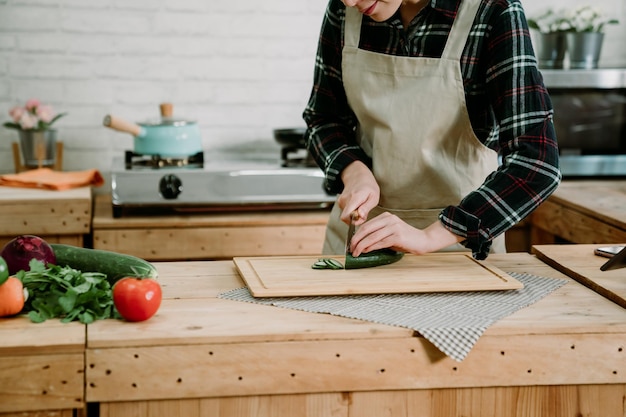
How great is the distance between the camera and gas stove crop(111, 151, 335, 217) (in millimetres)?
3303

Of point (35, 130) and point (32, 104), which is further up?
point (32, 104)

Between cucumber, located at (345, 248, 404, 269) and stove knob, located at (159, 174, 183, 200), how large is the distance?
4.88ft

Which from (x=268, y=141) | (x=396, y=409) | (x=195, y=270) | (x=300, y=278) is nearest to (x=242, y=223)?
(x=268, y=141)

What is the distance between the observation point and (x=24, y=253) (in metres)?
1.77

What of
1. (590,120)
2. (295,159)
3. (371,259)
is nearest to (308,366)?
(371,259)

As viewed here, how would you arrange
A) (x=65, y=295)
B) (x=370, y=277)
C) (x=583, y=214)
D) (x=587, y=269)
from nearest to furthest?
(x=65, y=295) < (x=370, y=277) < (x=587, y=269) < (x=583, y=214)

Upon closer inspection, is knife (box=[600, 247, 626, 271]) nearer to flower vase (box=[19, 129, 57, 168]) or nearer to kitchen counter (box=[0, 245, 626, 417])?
kitchen counter (box=[0, 245, 626, 417])

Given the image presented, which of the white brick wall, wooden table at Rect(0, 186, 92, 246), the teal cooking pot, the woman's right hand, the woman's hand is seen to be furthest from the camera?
the white brick wall

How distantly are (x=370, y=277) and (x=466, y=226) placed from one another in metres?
0.25

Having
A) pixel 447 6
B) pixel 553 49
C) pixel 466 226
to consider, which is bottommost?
pixel 466 226

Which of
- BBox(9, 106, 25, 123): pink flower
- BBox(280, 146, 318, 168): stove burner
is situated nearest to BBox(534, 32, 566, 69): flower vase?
BBox(280, 146, 318, 168): stove burner

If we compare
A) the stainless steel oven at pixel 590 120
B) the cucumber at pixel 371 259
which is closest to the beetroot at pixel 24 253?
the cucumber at pixel 371 259

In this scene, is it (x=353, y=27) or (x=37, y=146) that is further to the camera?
(x=37, y=146)

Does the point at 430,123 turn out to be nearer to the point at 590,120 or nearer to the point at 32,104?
the point at 590,120
